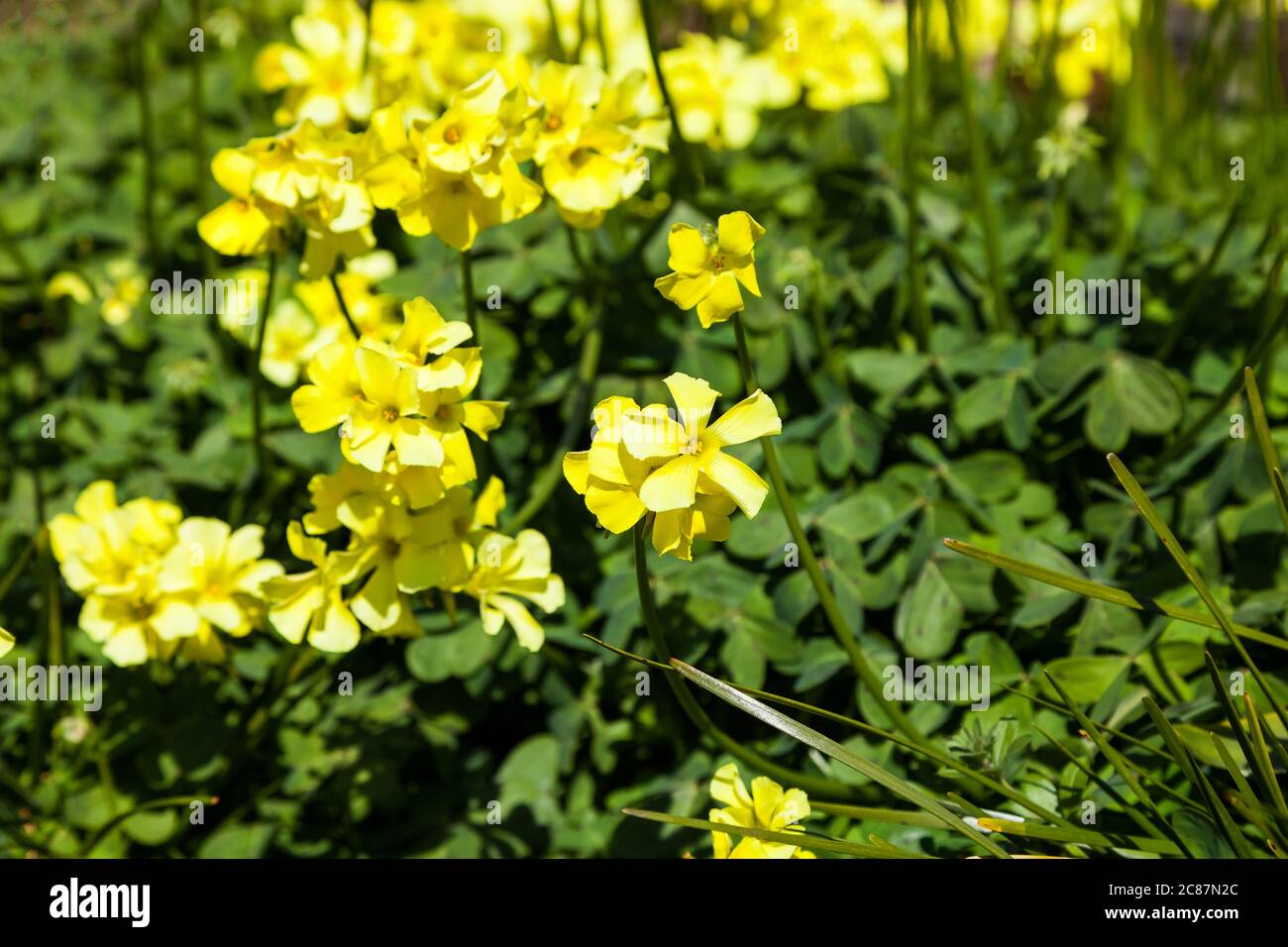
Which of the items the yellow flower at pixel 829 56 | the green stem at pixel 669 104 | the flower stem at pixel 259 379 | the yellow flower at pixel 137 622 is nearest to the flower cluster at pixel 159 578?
the yellow flower at pixel 137 622

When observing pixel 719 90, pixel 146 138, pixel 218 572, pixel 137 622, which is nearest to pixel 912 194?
pixel 719 90

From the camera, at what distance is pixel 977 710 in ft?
5.00

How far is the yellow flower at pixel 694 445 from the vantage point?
1064mm

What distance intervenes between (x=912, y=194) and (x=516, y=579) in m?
0.88

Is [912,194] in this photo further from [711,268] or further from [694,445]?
[694,445]

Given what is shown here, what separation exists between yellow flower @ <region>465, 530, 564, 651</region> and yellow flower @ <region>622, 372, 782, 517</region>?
35 centimetres

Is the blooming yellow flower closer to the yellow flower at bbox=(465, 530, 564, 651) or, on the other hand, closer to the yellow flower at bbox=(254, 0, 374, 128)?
the yellow flower at bbox=(465, 530, 564, 651)

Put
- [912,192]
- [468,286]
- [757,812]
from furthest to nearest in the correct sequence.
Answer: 1. [912,192]
2. [468,286]
3. [757,812]

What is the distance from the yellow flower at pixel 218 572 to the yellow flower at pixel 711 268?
2.23 ft

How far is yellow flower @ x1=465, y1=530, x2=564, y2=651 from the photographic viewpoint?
1389 mm

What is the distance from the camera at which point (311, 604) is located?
1377mm

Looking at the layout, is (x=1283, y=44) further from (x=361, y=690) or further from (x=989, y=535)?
(x=361, y=690)

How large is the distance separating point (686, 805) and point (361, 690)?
1.84ft
